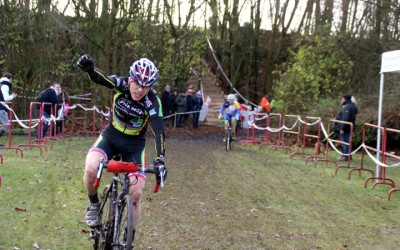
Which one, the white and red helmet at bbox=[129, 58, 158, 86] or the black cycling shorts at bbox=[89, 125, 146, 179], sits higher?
the white and red helmet at bbox=[129, 58, 158, 86]

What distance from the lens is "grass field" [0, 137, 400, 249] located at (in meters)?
6.36

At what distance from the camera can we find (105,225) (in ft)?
16.6

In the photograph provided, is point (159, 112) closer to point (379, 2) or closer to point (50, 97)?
point (50, 97)

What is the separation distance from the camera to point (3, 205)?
24.7ft

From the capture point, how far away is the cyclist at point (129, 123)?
16.9 ft

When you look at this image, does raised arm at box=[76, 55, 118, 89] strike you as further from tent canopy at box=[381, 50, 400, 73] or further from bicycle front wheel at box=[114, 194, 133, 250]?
tent canopy at box=[381, 50, 400, 73]

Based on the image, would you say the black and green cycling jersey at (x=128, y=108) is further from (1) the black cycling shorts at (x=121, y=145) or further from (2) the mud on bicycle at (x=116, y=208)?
(2) the mud on bicycle at (x=116, y=208)

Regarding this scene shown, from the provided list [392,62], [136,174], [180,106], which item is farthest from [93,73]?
[180,106]

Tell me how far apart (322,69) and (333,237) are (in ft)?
64.1

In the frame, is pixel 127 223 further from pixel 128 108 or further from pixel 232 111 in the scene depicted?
pixel 232 111

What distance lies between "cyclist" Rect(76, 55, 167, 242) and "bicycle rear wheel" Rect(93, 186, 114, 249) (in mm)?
76

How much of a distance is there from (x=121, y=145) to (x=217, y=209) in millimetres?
3200

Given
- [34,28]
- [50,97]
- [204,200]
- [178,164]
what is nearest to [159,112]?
[204,200]

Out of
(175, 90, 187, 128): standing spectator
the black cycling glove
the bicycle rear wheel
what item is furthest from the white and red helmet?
(175, 90, 187, 128): standing spectator
